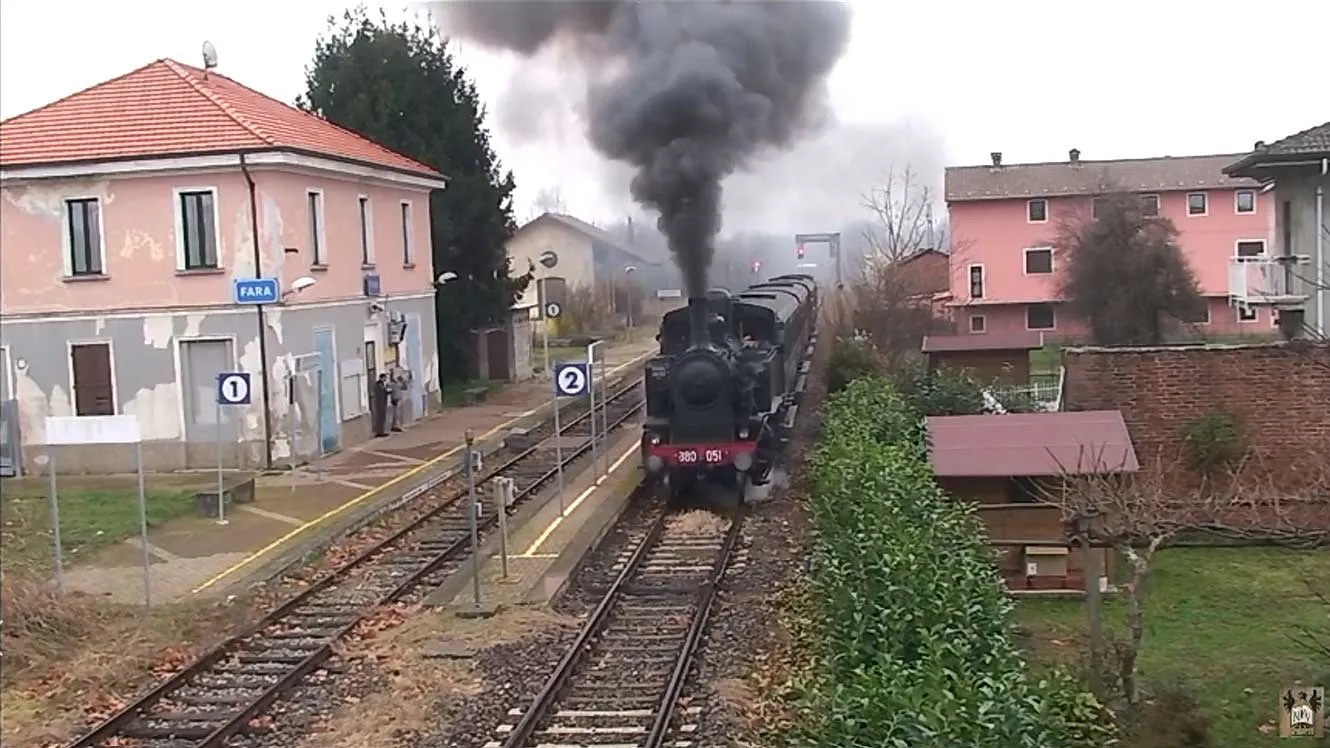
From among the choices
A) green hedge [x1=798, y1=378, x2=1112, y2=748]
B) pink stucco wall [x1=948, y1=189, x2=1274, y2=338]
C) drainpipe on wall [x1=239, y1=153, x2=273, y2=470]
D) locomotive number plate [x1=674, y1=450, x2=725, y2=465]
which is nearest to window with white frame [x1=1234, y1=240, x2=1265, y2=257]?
pink stucco wall [x1=948, y1=189, x2=1274, y2=338]

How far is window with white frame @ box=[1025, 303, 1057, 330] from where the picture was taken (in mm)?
44500

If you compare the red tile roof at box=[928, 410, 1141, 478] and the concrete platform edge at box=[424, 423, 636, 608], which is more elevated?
the red tile roof at box=[928, 410, 1141, 478]

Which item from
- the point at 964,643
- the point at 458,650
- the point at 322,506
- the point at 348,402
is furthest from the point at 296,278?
the point at 964,643

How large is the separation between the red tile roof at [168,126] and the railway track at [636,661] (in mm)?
4611

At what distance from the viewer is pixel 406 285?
2544 cm

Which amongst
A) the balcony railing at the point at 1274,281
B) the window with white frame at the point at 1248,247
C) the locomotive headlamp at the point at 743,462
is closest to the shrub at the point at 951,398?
the locomotive headlamp at the point at 743,462

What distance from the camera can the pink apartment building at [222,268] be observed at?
967cm

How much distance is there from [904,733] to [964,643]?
1.54 meters

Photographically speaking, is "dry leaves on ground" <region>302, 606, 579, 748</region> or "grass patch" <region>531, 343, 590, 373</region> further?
"grass patch" <region>531, 343, 590, 373</region>

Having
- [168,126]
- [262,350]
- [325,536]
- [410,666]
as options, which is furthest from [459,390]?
[410,666]

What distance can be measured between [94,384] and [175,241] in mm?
1796

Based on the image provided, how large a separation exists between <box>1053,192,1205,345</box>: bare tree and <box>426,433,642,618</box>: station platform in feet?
53.4

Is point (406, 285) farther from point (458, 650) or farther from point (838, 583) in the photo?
point (838, 583)

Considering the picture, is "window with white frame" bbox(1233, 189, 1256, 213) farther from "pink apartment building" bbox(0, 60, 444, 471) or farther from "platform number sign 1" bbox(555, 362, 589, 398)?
"platform number sign 1" bbox(555, 362, 589, 398)
